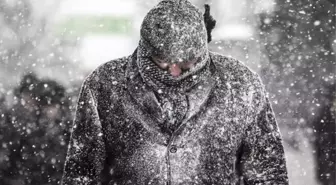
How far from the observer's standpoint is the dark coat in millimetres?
2648

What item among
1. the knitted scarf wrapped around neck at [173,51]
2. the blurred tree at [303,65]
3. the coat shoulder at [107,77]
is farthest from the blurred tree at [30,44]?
the knitted scarf wrapped around neck at [173,51]

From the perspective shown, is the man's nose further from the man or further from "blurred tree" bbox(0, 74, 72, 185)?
"blurred tree" bbox(0, 74, 72, 185)

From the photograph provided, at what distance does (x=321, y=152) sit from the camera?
9.58 metres

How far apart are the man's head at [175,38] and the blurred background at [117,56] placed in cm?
695

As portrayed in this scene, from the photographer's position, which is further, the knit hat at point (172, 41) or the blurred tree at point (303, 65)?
the blurred tree at point (303, 65)

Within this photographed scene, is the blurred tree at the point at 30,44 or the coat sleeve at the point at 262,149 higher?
the blurred tree at the point at 30,44

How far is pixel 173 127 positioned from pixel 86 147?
0.45 metres

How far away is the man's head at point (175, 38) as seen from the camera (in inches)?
97.0

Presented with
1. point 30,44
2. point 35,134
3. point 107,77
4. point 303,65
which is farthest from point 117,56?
point 107,77

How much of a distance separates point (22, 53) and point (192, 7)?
845cm

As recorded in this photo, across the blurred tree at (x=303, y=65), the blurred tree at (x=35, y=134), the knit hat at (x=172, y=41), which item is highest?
the blurred tree at (x=303, y=65)

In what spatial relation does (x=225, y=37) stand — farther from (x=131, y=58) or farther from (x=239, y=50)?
(x=131, y=58)

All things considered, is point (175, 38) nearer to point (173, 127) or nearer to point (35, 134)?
point (173, 127)

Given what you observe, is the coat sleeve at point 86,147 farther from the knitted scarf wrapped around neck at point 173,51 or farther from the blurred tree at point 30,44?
the blurred tree at point 30,44
